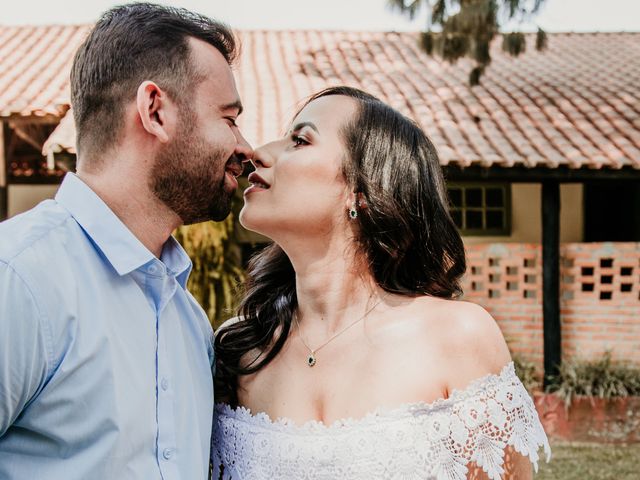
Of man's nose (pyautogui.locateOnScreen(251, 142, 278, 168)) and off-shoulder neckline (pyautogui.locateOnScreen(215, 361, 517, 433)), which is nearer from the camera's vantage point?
off-shoulder neckline (pyautogui.locateOnScreen(215, 361, 517, 433))

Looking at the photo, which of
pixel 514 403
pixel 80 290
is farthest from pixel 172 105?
pixel 514 403

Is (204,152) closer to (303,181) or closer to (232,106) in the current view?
(232,106)

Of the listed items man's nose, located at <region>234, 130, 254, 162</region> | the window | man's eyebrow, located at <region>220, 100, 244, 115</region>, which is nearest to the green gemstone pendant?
man's nose, located at <region>234, 130, 254, 162</region>

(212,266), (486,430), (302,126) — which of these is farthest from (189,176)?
(212,266)

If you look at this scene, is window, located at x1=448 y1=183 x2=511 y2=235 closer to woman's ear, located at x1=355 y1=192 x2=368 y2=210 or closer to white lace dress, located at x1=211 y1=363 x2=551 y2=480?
woman's ear, located at x1=355 y1=192 x2=368 y2=210

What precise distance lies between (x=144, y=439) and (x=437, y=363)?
93cm

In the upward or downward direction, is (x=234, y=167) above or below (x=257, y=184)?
above

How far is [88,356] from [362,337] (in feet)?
3.25

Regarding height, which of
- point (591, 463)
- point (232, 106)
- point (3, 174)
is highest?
point (232, 106)

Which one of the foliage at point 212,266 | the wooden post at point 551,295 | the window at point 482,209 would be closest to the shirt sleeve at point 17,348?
the foliage at point 212,266

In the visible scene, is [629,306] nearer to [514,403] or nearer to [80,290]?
[514,403]

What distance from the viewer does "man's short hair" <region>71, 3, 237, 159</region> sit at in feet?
6.45

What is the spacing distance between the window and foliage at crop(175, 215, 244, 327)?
3.55m

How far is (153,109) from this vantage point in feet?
6.47
